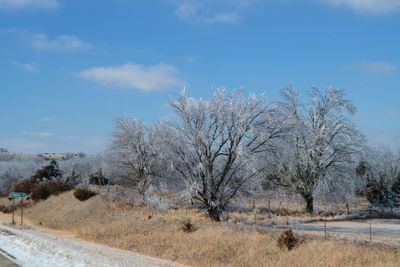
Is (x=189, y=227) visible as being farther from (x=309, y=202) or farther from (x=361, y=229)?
(x=309, y=202)

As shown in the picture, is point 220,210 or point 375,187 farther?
point 375,187

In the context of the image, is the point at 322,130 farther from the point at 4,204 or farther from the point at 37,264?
the point at 4,204

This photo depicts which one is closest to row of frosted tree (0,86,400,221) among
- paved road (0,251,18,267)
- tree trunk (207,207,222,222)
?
tree trunk (207,207,222,222)

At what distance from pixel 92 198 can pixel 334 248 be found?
109 feet

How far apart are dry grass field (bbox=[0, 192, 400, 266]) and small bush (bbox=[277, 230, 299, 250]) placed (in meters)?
0.31

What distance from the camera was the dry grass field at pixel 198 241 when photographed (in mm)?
20016

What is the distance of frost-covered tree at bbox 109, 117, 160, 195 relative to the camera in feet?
203

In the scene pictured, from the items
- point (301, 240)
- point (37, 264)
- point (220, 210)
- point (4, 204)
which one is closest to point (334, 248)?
point (301, 240)

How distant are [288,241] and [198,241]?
19.2 ft

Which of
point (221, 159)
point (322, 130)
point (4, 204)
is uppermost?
point (322, 130)

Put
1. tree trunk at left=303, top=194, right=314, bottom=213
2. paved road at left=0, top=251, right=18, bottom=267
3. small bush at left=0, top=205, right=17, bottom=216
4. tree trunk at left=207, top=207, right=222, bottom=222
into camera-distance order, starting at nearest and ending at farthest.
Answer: paved road at left=0, top=251, right=18, bottom=267, tree trunk at left=207, top=207, right=222, bottom=222, tree trunk at left=303, top=194, right=314, bottom=213, small bush at left=0, top=205, right=17, bottom=216

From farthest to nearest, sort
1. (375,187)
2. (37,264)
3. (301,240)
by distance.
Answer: (375,187), (301,240), (37,264)

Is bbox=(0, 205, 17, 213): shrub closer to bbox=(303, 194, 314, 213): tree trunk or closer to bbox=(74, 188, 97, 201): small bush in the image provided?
bbox=(74, 188, 97, 201): small bush

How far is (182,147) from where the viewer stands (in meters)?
37.8
